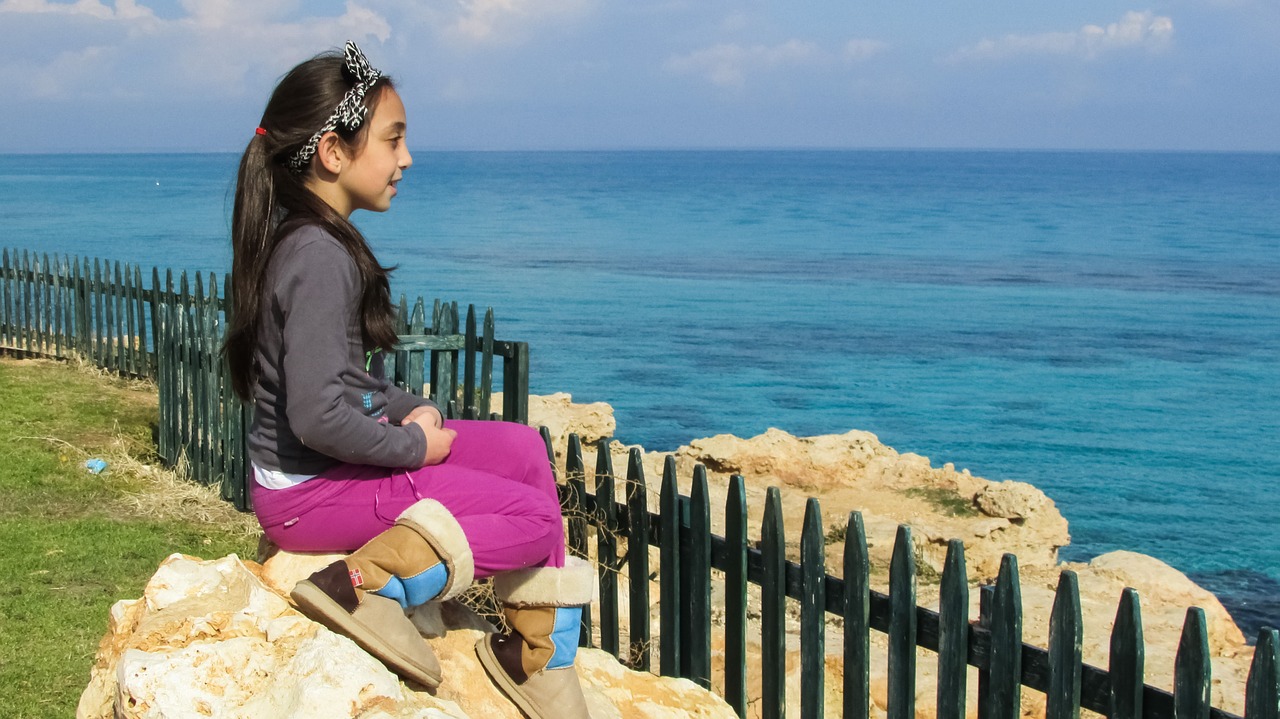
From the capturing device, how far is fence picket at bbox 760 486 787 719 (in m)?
4.33

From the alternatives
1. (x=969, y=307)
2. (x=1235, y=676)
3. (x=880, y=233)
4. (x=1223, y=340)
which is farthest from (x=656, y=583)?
(x=880, y=233)

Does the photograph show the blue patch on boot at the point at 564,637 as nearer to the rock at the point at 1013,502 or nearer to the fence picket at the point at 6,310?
the rock at the point at 1013,502

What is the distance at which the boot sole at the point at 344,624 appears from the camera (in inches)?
122

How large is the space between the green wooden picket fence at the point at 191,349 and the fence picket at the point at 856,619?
2556 mm

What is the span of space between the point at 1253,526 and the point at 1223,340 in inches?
489

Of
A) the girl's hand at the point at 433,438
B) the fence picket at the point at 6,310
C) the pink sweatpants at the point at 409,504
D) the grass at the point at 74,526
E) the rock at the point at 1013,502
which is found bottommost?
the rock at the point at 1013,502

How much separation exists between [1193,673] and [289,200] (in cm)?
273

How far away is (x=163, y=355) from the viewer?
350 inches

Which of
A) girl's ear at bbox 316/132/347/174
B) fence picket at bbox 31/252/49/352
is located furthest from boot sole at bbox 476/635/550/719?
fence picket at bbox 31/252/49/352

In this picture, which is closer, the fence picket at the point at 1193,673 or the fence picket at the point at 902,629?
the fence picket at the point at 1193,673

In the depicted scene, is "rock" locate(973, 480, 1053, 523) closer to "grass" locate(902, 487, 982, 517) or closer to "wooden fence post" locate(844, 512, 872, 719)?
"grass" locate(902, 487, 982, 517)

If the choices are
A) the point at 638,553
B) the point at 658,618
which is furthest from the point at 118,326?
the point at 638,553

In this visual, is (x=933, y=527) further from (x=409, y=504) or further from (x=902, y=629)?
(x=409, y=504)

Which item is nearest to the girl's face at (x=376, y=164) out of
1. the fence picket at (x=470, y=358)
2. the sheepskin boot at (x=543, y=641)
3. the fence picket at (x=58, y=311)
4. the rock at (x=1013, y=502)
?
the sheepskin boot at (x=543, y=641)
